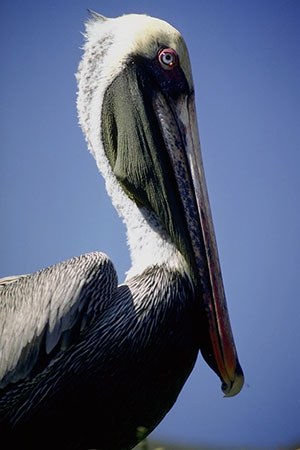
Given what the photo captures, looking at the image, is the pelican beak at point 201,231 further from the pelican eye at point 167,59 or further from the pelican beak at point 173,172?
the pelican eye at point 167,59

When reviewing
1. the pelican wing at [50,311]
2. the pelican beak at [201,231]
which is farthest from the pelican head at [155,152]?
the pelican wing at [50,311]

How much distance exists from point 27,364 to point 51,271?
404 millimetres

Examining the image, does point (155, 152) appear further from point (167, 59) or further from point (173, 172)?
point (167, 59)

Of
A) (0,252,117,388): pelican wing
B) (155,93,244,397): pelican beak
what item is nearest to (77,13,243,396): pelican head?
(155,93,244,397): pelican beak

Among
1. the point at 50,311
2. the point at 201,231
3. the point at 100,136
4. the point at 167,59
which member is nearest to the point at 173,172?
the point at 201,231

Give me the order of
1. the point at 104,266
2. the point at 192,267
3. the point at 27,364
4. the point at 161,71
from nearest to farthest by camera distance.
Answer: the point at 27,364, the point at 104,266, the point at 192,267, the point at 161,71

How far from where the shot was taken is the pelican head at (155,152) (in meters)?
2.92

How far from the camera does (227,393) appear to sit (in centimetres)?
287

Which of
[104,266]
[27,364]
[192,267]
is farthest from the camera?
[192,267]

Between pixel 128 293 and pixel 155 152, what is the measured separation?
2.27ft

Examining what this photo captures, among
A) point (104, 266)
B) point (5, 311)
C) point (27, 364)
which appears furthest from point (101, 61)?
point (27, 364)

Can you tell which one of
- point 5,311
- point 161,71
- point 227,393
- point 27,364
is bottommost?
point 227,393

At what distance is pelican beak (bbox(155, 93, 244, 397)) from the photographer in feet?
9.40

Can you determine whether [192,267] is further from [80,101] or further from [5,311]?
[80,101]
